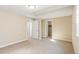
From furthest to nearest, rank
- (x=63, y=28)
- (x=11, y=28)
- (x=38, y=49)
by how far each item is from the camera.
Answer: (x=63, y=28)
(x=11, y=28)
(x=38, y=49)

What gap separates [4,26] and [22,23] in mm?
1781

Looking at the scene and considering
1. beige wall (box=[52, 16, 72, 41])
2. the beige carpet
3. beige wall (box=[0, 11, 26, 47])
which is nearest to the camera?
the beige carpet

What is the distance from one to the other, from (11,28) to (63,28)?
4166 millimetres

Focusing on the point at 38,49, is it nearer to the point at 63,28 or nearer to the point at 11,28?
the point at 11,28

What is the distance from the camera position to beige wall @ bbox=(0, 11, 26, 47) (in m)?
4.43

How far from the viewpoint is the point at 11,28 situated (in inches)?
198

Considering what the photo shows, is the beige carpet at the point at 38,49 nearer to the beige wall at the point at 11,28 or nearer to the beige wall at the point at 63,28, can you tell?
the beige wall at the point at 11,28

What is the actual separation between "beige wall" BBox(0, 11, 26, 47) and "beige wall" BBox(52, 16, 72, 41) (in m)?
2.97

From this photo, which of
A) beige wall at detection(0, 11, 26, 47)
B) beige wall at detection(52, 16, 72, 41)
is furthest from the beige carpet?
beige wall at detection(52, 16, 72, 41)

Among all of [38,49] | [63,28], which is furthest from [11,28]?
[63,28]

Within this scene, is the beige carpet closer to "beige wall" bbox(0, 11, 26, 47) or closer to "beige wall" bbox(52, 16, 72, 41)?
"beige wall" bbox(0, 11, 26, 47)

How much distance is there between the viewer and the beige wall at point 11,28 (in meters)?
4.43
